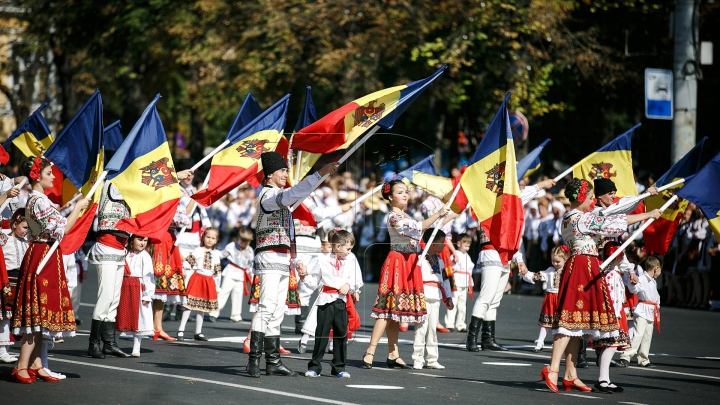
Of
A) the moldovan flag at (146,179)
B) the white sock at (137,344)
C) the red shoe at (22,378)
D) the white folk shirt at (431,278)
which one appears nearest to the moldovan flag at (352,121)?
the moldovan flag at (146,179)

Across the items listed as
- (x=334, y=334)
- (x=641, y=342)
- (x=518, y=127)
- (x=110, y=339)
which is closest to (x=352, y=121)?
(x=334, y=334)

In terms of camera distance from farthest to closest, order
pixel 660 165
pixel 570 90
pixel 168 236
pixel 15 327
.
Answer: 1. pixel 570 90
2. pixel 660 165
3. pixel 168 236
4. pixel 15 327

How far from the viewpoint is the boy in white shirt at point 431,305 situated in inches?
420

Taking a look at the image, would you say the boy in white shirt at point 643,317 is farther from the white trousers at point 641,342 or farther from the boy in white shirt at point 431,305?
the boy in white shirt at point 431,305

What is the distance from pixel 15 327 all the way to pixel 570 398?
15.4 feet

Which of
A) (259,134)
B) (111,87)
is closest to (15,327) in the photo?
(259,134)

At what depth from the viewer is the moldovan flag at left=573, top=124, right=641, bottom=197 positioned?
12625mm

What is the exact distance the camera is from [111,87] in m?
42.4

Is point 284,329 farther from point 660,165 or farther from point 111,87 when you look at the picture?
point 111,87

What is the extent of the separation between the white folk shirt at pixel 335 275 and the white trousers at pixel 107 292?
6.77ft

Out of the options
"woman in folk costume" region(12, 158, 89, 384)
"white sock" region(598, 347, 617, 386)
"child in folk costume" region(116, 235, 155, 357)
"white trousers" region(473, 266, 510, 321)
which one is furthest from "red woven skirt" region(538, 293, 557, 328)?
"woman in folk costume" region(12, 158, 89, 384)

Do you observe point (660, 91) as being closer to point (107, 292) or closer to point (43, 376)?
point (107, 292)

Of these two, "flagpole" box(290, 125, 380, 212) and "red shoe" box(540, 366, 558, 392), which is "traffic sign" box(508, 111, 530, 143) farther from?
"red shoe" box(540, 366, 558, 392)

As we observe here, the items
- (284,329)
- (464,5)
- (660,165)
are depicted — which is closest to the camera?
(284,329)
